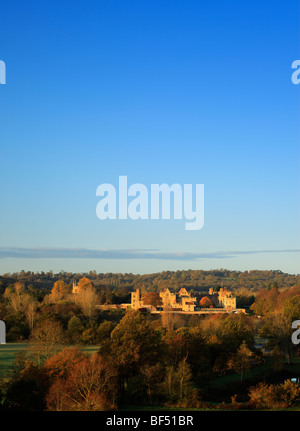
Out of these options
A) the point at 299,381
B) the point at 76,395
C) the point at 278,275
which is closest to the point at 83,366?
the point at 76,395

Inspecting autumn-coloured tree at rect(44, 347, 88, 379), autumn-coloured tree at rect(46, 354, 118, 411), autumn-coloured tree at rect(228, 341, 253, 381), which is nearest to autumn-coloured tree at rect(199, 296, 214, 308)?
autumn-coloured tree at rect(228, 341, 253, 381)

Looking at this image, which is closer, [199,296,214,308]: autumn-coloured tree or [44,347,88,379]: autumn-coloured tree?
[44,347,88,379]: autumn-coloured tree

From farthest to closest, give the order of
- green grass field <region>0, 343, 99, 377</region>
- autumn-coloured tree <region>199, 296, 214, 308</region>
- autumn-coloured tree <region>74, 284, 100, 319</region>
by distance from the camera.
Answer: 1. autumn-coloured tree <region>199, 296, 214, 308</region>
2. autumn-coloured tree <region>74, 284, 100, 319</region>
3. green grass field <region>0, 343, 99, 377</region>

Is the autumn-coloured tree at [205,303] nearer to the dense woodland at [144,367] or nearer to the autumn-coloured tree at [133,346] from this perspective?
the dense woodland at [144,367]

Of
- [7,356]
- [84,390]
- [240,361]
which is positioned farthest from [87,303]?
[84,390]

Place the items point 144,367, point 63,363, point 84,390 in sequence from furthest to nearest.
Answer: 1. point 144,367
2. point 63,363
3. point 84,390

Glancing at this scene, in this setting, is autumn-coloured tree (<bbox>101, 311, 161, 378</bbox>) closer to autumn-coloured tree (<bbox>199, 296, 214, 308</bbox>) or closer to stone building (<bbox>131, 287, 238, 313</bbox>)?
stone building (<bbox>131, 287, 238, 313</bbox>)

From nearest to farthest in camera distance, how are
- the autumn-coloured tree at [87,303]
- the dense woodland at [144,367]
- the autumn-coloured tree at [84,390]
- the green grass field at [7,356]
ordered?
the autumn-coloured tree at [84,390] → the dense woodland at [144,367] → the green grass field at [7,356] → the autumn-coloured tree at [87,303]

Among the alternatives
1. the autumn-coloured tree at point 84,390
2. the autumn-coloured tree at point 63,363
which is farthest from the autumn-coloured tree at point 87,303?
the autumn-coloured tree at point 84,390

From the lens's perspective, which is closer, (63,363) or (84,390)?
(84,390)

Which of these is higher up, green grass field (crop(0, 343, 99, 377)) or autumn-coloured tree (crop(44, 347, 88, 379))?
autumn-coloured tree (crop(44, 347, 88, 379))

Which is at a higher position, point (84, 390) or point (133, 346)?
point (133, 346)

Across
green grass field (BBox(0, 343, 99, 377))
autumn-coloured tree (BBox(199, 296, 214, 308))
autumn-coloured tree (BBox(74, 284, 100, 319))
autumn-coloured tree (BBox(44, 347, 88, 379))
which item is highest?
autumn-coloured tree (BBox(44, 347, 88, 379))

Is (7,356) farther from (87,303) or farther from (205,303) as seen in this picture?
(205,303)
